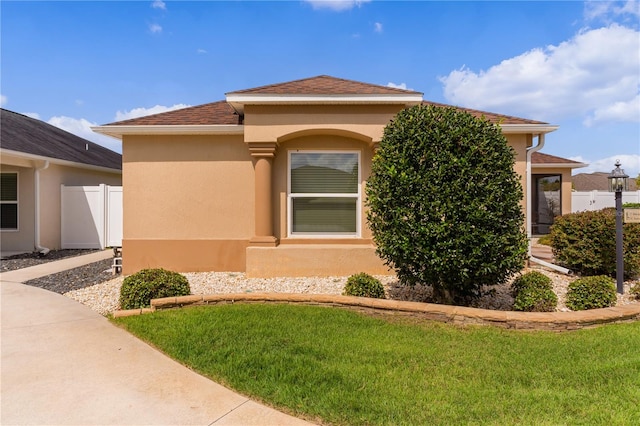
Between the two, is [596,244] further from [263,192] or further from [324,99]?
[263,192]

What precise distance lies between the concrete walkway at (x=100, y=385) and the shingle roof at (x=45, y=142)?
8877mm

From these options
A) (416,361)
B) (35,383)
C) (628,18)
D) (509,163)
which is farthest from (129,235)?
(628,18)

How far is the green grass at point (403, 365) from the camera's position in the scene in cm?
271

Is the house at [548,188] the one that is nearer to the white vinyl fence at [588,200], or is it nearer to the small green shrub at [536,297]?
the white vinyl fence at [588,200]

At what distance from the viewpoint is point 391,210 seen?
17.0 ft

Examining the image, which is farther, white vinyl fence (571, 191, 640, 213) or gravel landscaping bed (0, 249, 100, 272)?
white vinyl fence (571, 191, 640, 213)

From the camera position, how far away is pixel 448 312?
15.7ft

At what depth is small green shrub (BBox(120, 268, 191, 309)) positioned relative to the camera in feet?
17.4

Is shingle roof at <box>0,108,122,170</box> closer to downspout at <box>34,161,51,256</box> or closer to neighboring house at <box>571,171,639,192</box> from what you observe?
downspout at <box>34,161,51,256</box>

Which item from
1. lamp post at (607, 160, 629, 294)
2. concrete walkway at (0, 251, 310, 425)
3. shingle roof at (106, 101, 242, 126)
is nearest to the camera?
concrete walkway at (0, 251, 310, 425)

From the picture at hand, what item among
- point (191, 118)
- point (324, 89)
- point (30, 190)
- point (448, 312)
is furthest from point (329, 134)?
point (30, 190)

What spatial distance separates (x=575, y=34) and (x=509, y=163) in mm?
7337

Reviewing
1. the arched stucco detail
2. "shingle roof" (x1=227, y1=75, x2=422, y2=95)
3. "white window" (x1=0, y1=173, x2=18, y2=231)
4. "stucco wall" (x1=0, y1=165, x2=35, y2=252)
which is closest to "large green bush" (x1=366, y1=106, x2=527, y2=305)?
the arched stucco detail

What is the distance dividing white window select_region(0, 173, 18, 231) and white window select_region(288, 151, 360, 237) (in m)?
9.78
